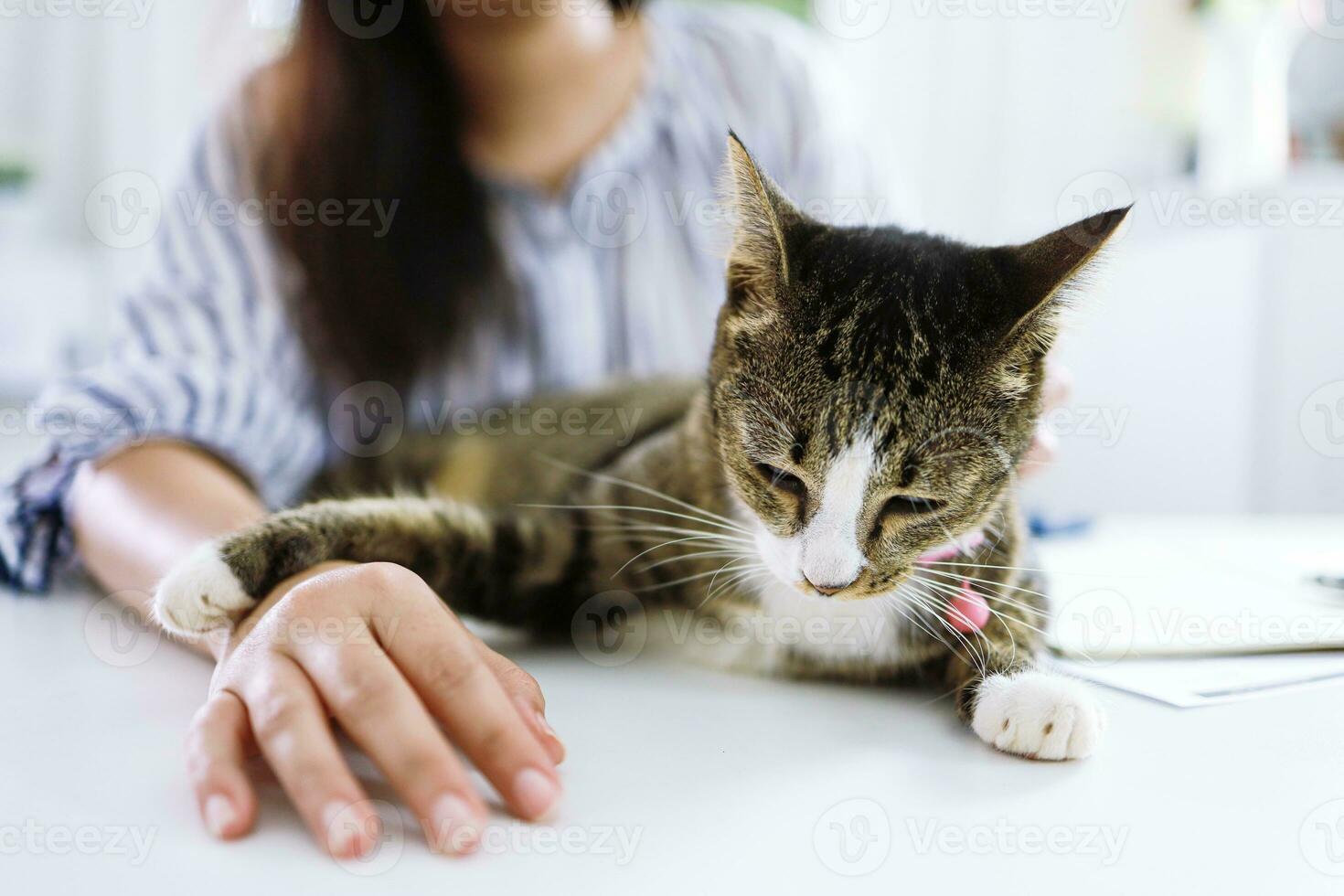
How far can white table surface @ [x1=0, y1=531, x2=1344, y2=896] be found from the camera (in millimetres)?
520

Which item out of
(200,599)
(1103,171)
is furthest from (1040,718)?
(1103,171)

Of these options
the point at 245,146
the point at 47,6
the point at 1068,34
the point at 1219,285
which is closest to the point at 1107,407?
the point at 1219,285

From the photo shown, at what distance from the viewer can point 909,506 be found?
2.58 ft

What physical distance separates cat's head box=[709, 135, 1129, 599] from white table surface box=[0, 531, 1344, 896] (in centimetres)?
15

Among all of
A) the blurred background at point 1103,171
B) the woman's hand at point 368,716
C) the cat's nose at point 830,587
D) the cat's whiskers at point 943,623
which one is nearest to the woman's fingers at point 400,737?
the woman's hand at point 368,716

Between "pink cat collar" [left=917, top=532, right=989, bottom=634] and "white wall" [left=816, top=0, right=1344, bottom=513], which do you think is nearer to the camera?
"pink cat collar" [left=917, top=532, right=989, bottom=634]

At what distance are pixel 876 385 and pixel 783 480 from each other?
0.12 meters

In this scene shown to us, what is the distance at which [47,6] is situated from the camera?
8.69 feet

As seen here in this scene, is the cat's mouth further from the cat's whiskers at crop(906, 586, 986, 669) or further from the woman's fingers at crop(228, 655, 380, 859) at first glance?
the woman's fingers at crop(228, 655, 380, 859)

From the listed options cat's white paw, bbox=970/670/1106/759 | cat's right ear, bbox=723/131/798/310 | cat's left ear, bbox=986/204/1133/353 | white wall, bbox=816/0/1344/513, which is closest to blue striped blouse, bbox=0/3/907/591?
cat's right ear, bbox=723/131/798/310

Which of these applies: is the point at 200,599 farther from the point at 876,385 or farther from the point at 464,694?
the point at 876,385

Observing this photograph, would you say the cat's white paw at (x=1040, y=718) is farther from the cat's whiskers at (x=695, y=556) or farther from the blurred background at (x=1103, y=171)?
the blurred background at (x=1103, y=171)

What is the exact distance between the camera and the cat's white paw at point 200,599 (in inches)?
29.3

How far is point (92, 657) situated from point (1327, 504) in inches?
98.0
